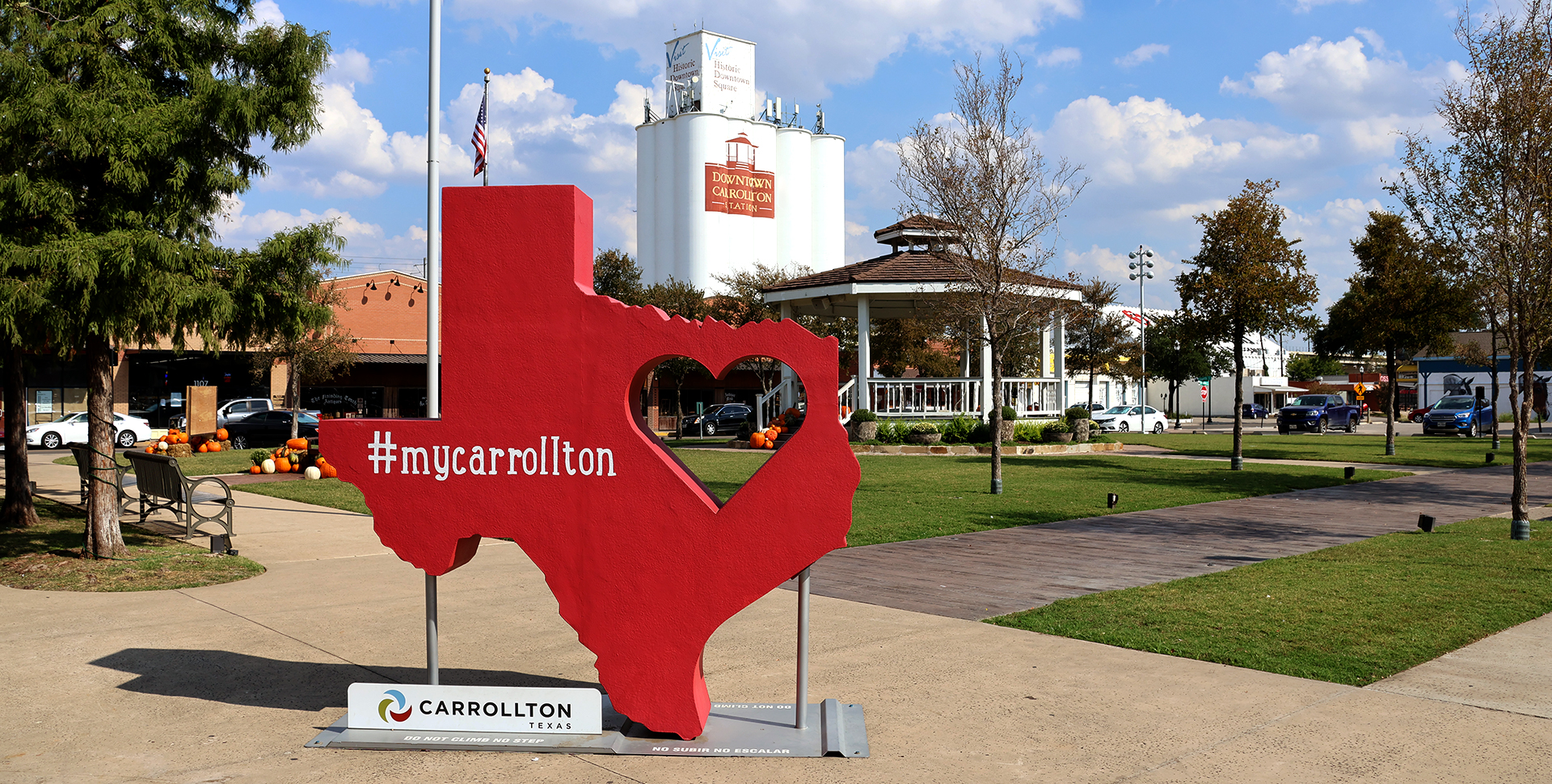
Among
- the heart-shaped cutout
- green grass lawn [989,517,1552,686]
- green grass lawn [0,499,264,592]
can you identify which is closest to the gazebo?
the heart-shaped cutout

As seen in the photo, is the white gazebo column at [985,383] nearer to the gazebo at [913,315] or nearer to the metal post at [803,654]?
the gazebo at [913,315]

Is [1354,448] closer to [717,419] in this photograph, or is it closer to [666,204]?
[717,419]

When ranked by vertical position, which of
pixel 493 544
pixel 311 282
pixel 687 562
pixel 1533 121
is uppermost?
pixel 1533 121

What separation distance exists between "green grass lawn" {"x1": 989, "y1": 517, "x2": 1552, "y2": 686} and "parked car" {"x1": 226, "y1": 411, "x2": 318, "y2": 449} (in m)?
30.6

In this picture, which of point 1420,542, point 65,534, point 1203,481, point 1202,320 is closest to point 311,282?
point 65,534

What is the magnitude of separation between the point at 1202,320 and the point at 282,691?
2063 cm

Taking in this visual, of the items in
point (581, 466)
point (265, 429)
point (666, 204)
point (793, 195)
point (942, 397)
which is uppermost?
point (793, 195)

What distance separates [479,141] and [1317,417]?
41303mm

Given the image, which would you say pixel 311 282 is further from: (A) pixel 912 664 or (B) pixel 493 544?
(A) pixel 912 664

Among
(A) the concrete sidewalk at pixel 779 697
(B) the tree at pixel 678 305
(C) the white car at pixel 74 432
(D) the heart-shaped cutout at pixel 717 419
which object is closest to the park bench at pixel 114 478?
(A) the concrete sidewalk at pixel 779 697

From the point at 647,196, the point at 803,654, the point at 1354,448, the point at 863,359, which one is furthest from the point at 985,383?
the point at 647,196

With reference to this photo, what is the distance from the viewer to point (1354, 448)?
3088cm

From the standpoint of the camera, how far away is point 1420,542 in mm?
11383

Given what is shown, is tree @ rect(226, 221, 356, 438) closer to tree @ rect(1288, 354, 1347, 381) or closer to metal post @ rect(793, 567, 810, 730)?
metal post @ rect(793, 567, 810, 730)
